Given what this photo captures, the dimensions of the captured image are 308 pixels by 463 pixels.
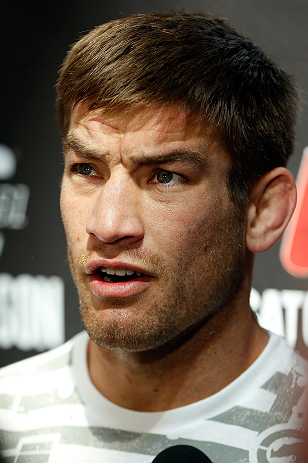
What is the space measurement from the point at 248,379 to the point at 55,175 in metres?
0.88

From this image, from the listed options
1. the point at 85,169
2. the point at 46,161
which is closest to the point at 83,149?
the point at 85,169

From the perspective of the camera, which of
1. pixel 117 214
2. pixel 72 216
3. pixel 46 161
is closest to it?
pixel 117 214

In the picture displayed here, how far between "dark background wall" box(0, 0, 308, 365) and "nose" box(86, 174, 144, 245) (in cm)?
56

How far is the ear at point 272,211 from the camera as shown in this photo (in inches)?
43.4

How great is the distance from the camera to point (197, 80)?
3.24ft

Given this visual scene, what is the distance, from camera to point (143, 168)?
0.98 meters

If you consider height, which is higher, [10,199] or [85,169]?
[85,169]

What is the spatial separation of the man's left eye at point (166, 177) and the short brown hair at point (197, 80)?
118mm

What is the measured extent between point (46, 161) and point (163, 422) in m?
0.89

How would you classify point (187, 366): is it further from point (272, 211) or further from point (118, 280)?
point (272, 211)

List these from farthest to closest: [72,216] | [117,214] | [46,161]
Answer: [46,161], [72,216], [117,214]

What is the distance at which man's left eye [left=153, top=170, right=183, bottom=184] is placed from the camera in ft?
3.26

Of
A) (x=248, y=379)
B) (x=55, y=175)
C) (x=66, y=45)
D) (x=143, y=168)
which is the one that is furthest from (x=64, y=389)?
(x=66, y=45)

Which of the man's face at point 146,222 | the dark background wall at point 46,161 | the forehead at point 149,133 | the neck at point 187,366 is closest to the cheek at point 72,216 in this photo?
the man's face at point 146,222
